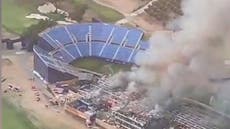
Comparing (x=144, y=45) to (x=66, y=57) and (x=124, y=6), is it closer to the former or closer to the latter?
(x=124, y=6)

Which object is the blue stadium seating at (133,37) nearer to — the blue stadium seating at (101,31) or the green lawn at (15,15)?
the blue stadium seating at (101,31)

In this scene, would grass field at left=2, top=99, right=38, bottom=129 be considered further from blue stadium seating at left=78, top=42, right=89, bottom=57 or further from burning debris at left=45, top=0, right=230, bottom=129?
blue stadium seating at left=78, top=42, right=89, bottom=57

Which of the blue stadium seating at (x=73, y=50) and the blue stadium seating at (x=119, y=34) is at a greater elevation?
the blue stadium seating at (x=119, y=34)

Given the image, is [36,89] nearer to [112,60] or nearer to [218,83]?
[112,60]

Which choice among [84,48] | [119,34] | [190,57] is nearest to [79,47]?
[84,48]

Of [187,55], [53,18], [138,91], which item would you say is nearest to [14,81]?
[53,18]

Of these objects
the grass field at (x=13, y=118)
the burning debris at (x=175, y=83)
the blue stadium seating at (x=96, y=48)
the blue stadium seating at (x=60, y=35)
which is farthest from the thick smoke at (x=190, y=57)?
the grass field at (x=13, y=118)
